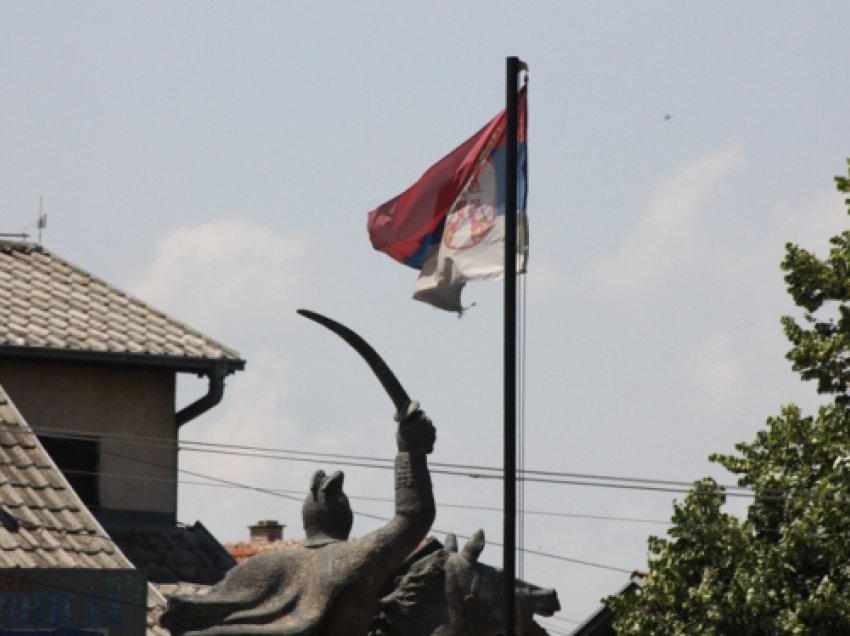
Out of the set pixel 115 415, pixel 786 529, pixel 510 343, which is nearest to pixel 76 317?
pixel 115 415

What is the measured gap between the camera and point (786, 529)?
1166 inches

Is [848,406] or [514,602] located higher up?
[848,406]

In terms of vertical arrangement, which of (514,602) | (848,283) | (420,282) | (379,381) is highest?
(848,283)

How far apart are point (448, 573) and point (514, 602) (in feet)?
1.54

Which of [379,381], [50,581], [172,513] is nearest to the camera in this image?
[379,381]

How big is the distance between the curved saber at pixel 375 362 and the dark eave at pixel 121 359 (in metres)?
11.7

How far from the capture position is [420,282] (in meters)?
20.5

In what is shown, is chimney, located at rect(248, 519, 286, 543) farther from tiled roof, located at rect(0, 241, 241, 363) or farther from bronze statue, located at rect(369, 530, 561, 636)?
bronze statue, located at rect(369, 530, 561, 636)

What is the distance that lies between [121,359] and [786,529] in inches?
291

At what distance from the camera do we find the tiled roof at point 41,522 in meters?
21.2

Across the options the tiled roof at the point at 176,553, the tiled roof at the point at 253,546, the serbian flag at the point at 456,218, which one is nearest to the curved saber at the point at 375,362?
the serbian flag at the point at 456,218

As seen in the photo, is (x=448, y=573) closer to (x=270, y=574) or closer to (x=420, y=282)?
(x=270, y=574)

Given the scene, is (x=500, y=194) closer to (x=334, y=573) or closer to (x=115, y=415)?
(x=334, y=573)

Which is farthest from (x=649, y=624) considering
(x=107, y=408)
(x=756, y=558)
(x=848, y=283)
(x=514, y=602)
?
(x=514, y=602)
